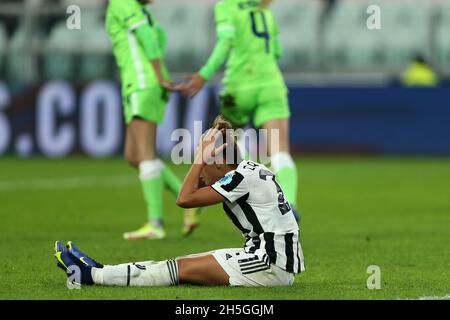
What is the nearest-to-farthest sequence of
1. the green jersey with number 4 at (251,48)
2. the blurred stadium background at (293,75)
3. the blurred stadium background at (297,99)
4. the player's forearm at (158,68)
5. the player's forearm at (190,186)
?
the player's forearm at (190,186)
the player's forearm at (158,68)
the green jersey with number 4 at (251,48)
the blurred stadium background at (297,99)
the blurred stadium background at (293,75)

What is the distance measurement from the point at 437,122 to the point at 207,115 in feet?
12.7

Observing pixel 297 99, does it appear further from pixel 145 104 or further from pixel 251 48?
pixel 145 104

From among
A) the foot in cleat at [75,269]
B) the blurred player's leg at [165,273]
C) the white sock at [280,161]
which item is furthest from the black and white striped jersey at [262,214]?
the white sock at [280,161]

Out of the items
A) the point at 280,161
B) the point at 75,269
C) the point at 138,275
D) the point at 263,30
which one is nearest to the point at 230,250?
the point at 138,275

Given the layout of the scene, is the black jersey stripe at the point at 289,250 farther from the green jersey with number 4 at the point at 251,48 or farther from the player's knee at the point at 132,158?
the green jersey with number 4 at the point at 251,48

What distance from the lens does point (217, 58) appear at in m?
10.9

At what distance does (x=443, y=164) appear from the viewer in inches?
803

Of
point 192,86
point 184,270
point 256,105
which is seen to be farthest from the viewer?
point 256,105

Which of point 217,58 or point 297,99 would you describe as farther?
point 297,99

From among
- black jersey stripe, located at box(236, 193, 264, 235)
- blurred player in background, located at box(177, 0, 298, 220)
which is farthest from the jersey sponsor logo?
blurred player in background, located at box(177, 0, 298, 220)

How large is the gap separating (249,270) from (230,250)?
0.59ft

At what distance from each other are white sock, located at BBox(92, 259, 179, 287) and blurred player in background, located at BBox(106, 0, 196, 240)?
3254 mm

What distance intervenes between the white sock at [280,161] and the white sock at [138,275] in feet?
11.4

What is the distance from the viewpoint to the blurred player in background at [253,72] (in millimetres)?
11250
